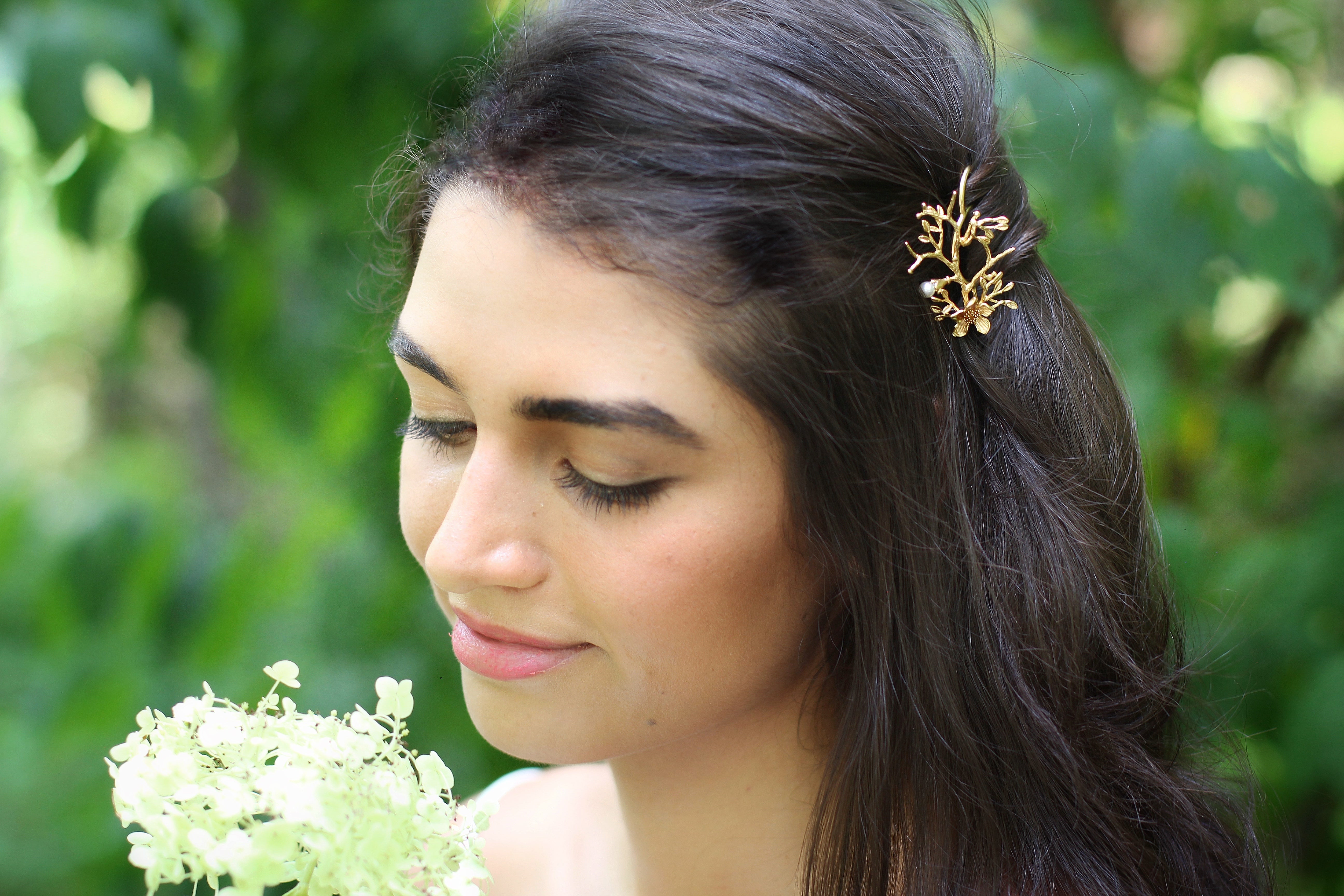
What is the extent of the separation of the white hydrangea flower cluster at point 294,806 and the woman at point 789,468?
186 millimetres

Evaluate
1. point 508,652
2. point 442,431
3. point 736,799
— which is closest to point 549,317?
point 442,431

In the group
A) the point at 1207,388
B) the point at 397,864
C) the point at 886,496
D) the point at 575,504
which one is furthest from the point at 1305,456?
the point at 397,864

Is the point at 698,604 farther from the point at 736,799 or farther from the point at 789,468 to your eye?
the point at 736,799

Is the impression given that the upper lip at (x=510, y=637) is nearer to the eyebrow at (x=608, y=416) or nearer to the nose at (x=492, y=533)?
the nose at (x=492, y=533)

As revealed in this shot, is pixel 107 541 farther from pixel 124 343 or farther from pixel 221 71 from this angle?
pixel 221 71

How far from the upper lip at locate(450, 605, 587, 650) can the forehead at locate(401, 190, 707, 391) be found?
23 centimetres

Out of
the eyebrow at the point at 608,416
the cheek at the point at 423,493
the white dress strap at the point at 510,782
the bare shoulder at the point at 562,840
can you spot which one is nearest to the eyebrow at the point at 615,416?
the eyebrow at the point at 608,416

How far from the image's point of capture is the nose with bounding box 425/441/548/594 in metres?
1.00

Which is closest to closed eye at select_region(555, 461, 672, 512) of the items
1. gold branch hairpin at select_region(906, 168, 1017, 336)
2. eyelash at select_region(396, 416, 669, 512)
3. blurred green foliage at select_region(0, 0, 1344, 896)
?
eyelash at select_region(396, 416, 669, 512)

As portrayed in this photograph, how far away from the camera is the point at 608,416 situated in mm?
955

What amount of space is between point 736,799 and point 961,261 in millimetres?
642

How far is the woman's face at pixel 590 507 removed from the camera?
97 cm

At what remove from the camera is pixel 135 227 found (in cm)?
197

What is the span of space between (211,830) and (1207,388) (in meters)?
2.01
